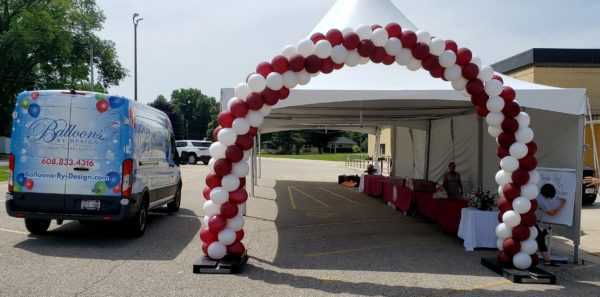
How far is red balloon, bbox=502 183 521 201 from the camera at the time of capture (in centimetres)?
641

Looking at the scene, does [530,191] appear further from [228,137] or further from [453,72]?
[228,137]

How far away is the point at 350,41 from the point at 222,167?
2.30 m

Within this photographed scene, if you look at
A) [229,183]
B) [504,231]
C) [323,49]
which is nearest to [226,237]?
[229,183]

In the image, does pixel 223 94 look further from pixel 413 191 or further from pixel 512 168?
pixel 413 191

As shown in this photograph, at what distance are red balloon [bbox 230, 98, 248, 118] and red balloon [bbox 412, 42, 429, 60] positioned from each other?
2.34 m

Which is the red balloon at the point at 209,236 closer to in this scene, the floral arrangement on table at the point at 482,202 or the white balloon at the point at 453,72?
the white balloon at the point at 453,72

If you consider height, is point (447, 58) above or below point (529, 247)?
above

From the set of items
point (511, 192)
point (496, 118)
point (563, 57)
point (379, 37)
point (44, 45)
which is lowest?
point (511, 192)

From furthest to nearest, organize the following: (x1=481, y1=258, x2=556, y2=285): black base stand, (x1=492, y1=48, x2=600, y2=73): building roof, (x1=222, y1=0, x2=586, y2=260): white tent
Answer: (x1=492, y1=48, x2=600, y2=73): building roof
(x1=222, y1=0, x2=586, y2=260): white tent
(x1=481, y1=258, x2=556, y2=285): black base stand

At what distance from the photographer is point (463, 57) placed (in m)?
6.48

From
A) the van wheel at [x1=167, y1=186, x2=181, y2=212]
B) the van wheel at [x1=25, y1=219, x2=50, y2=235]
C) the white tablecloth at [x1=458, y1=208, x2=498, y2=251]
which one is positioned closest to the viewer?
the white tablecloth at [x1=458, y1=208, x2=498, y2=251]

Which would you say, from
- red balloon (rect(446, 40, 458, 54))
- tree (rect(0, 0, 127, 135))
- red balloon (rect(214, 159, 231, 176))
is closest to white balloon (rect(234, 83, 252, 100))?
red balloon (rect(214, 159, 231, 176))

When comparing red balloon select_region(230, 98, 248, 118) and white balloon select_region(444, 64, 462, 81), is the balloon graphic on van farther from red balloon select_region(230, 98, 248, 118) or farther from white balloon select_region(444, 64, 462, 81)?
white balloon select_region(444, 64, 462, 81)

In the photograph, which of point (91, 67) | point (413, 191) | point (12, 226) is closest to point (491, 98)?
point (413, 191)
